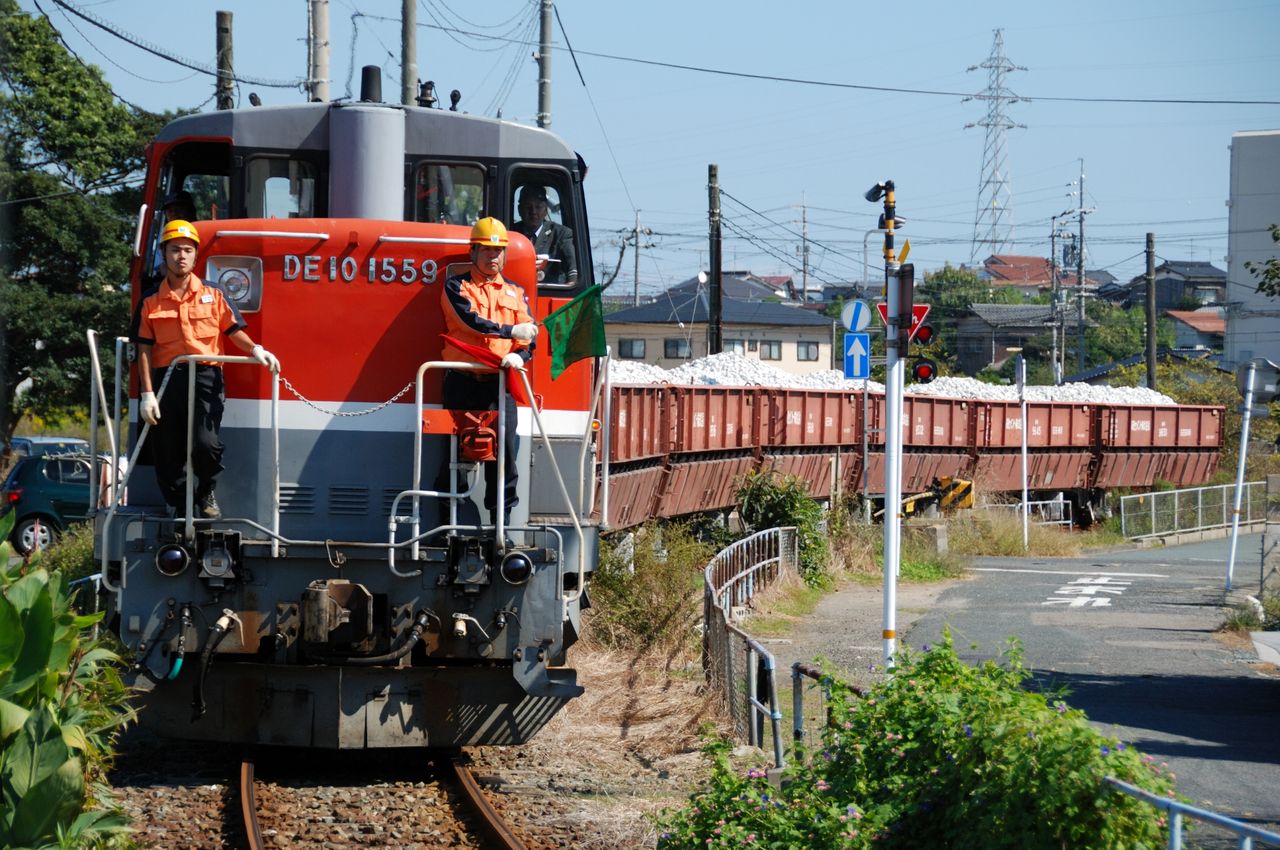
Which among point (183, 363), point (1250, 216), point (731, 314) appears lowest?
point (183, 363)

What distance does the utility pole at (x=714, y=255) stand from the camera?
33719 millimetres

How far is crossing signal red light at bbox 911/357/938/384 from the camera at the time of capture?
16.0 m

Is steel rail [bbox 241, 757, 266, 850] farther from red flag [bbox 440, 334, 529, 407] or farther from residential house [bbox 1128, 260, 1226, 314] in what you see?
residential house [bbox 1128, 260, 1226, 314]

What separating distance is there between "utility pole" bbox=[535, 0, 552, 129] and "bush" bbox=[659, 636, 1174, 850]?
1701 centimetres

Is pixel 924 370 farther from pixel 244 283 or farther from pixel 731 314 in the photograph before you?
pixel 731 314

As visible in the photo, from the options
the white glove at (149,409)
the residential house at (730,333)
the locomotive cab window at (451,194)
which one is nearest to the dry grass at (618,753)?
the white glove at (149,409)

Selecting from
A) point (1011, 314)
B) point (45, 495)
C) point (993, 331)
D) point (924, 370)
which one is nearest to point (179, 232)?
point (924, 370)

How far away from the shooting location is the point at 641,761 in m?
9.21

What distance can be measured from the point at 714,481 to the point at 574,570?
15.8 meters

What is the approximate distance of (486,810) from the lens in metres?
7.59

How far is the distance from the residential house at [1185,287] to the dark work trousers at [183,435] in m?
102

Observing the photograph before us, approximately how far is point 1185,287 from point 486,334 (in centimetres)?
10739

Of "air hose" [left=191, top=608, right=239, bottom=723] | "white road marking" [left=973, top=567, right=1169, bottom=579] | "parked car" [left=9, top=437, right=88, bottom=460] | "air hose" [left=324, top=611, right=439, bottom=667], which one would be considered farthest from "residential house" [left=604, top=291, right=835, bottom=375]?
"air hose" [left=191, top=608, right=239, bottom=723]

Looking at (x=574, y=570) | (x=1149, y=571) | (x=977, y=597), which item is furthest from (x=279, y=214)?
(x=1149, y=571)
